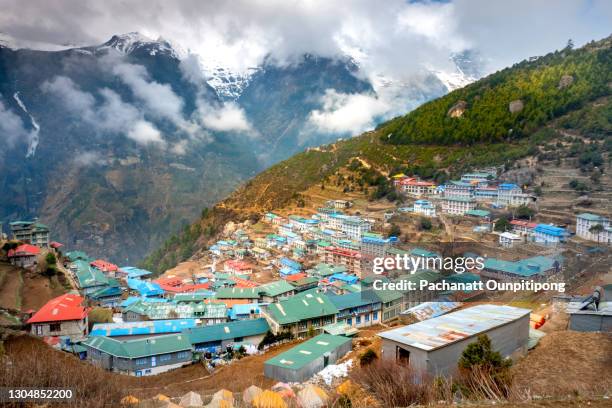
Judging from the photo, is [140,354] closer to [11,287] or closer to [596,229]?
[11,287]

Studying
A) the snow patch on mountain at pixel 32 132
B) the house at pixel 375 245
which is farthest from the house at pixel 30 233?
the snow patch on mountain at pixel 32 132

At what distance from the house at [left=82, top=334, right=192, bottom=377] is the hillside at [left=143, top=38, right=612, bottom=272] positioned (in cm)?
3210

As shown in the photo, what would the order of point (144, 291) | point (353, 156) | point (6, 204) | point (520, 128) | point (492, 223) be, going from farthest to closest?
point (6, 204)
point (353, 156)
point (520, 128)
point (492, 223)
point (144, 291)

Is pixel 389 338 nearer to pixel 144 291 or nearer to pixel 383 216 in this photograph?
pixel 144 291

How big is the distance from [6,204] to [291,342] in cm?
12146

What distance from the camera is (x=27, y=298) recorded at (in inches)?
1070

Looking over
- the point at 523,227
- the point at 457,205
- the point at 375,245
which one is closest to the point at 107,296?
the point at 375,245

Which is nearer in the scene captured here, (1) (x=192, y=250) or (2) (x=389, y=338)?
(2) (x=389, y=338)

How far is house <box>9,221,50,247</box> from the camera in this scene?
39625 millimetres

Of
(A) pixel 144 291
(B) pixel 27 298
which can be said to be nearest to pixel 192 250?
(A) pixel 144 291

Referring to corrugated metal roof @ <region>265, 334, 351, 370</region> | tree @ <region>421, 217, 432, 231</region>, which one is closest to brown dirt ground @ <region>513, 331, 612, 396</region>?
corrugated metal roof @ <region>265, 334, 351, 370</region>

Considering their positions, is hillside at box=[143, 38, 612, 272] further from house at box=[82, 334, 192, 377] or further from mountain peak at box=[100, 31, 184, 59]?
mountain peak at box=[100, 31, 184, 59]

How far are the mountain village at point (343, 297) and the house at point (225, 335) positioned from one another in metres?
0.06

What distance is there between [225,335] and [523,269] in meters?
15.5
